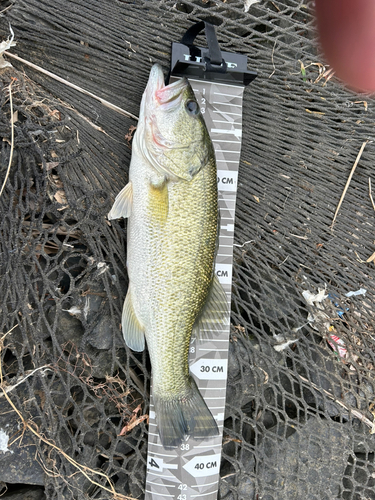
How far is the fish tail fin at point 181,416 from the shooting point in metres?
2.13

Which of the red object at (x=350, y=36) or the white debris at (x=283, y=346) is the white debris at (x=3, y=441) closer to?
the white debris at (x=283, y=346)

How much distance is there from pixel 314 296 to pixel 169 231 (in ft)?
4.24

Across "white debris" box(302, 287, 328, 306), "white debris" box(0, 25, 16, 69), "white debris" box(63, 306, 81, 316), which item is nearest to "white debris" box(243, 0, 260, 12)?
"white debris" box(0, 25, 16, 69)

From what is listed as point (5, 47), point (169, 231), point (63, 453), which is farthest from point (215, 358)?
point (5, 47)

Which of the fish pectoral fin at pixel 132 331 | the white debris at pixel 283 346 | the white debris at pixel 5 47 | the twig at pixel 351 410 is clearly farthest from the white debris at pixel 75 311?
the twig at pixel 351 410

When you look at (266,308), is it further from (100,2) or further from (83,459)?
(100,2)

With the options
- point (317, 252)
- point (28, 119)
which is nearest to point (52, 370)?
point (28, 119)

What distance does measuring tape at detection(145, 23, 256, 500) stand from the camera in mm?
2266

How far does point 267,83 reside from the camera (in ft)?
8.41

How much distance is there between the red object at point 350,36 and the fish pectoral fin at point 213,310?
55.1 inches

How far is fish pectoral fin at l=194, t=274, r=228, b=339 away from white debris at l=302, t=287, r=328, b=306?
2.35ft

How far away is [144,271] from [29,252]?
763mm

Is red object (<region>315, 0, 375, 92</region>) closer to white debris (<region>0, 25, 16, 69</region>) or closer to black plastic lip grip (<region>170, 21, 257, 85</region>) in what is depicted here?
black plastic lip grip (<region>170, 21, 257, 85</region>)

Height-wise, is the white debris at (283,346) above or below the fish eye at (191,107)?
below
